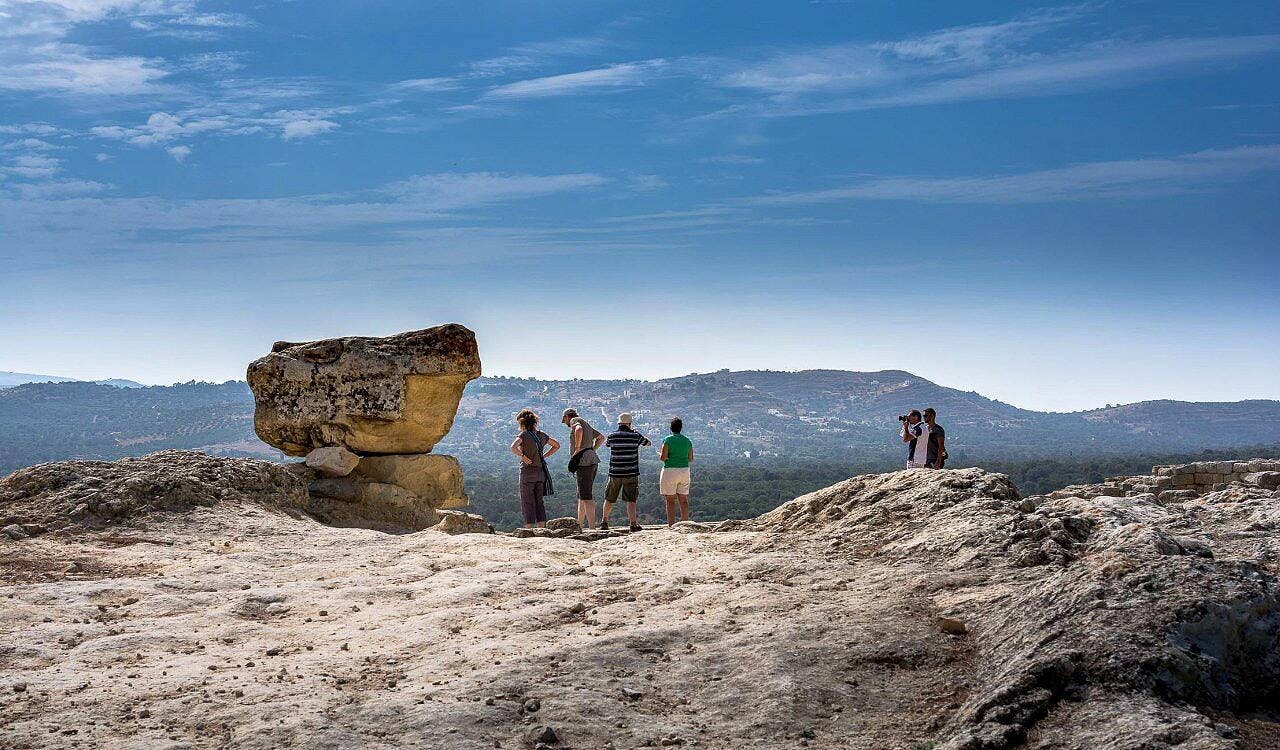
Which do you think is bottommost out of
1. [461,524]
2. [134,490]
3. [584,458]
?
[461,524]

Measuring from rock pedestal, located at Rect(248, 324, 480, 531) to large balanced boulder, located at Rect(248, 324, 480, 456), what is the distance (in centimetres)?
2

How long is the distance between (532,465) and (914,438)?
18.6ft

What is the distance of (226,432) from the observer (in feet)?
401

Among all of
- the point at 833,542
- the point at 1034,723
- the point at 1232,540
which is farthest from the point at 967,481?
the point at 1034,723

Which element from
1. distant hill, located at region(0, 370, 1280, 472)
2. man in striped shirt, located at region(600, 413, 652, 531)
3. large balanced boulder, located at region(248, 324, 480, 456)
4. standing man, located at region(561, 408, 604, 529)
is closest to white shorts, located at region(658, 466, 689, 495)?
man in striped shirt, located at region(600, 413, 652, 531)

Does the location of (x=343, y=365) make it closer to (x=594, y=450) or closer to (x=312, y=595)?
(x=594, y=450)

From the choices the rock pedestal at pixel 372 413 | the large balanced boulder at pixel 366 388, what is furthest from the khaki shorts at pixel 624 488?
the large balanced boulder at pixel 366 388

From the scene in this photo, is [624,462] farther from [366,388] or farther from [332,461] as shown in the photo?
[332,461]

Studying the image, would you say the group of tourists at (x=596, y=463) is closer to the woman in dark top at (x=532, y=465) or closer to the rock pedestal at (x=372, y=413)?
the woman in dark top at (x=532, y=465)

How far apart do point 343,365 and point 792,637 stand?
34.9 feet

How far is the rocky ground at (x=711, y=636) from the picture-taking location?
6.30m

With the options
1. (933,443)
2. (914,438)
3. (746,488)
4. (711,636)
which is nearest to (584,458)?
(914,438)

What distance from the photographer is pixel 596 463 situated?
14.4 meters

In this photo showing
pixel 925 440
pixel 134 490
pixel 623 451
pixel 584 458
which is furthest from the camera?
pixel 925 440
